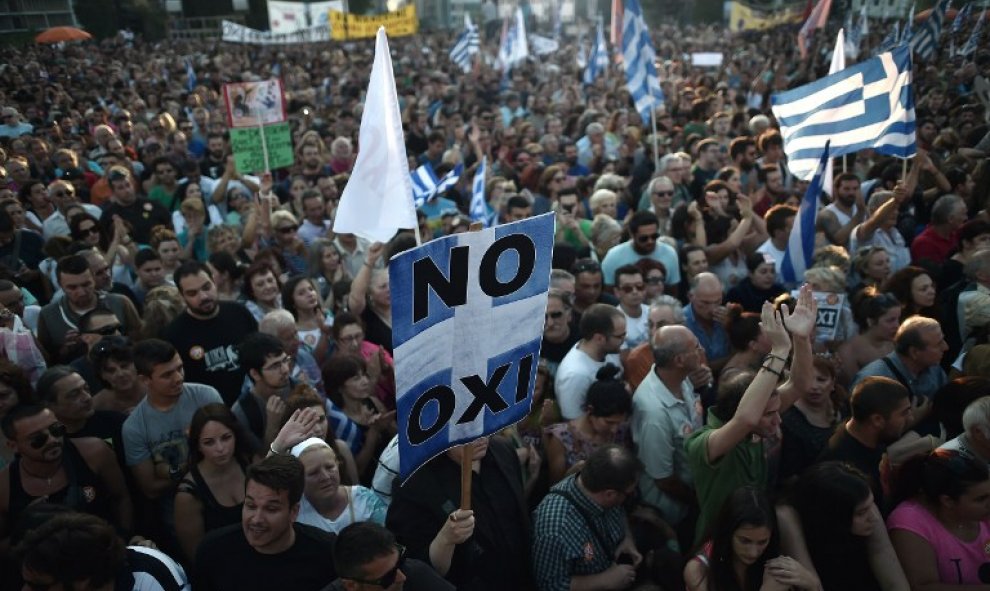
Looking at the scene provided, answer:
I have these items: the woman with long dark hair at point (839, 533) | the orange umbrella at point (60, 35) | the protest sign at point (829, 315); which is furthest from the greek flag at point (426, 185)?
the orange umbrella at point (60, 35)

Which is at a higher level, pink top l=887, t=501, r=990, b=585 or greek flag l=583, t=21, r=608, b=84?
greek flag l=583, t=21, r=608, b=84

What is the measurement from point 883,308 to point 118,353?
4558mm

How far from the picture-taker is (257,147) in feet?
30.1

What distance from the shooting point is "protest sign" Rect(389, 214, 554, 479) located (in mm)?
2705

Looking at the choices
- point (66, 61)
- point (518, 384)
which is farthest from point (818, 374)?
point (66, 61)

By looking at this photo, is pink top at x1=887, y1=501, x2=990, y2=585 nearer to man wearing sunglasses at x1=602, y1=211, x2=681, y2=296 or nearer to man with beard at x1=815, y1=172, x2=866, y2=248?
man wearing sunglasses at x1=602, y1=211, x2=681, y2=296

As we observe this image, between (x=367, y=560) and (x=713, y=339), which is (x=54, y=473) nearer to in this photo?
(x=367, y=560)

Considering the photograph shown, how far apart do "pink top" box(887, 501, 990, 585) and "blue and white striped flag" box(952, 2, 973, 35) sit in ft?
52.6

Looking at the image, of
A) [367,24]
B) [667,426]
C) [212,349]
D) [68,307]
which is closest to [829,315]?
[667,426]

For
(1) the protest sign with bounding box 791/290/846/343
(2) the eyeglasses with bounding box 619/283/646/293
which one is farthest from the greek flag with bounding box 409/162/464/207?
(1) the protest sign with bounding box 791/290/846/343

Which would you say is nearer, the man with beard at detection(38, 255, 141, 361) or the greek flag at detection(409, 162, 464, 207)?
the man with beard at detection(38, 255, 141, 361)

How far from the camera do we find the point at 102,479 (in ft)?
→ 12.5

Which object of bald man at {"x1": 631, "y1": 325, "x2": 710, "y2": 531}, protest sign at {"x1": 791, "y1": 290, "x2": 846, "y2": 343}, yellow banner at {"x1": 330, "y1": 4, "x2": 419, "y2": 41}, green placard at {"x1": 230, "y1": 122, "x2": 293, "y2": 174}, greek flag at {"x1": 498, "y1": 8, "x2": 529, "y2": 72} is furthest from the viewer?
yellow banner at {"x1": 330, "y1": 4, "x2": 419, "y2": 41}

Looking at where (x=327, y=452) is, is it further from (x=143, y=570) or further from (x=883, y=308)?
(x=883, y=308)
